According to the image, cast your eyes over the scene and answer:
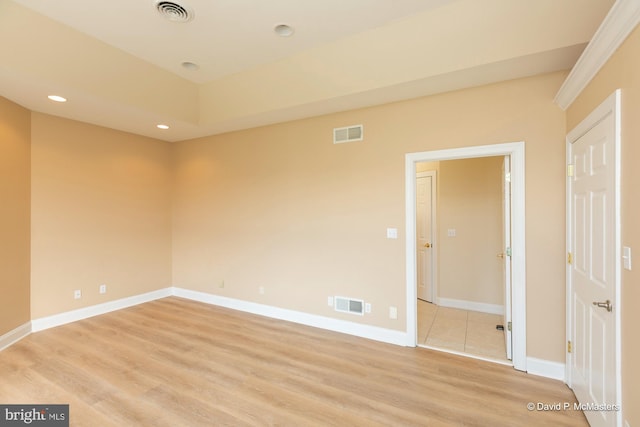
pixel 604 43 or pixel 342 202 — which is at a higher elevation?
pixel 604 43

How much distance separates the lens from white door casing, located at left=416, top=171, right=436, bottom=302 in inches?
191

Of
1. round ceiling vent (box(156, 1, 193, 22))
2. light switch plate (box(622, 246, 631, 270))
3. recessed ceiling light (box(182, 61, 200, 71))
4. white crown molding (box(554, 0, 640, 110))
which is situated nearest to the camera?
white crown molding (box(554, 0, 640, 110))

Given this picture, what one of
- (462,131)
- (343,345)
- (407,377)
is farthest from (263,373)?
(462,131)

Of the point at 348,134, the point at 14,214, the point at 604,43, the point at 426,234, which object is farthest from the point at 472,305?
the point at 14,214

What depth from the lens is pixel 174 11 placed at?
2551mm

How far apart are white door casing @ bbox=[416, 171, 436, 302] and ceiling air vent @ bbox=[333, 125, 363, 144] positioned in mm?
1952

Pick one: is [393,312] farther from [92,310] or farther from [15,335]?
[15,335]

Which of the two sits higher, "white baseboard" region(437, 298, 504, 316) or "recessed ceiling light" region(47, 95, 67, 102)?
"recessed ceiling light" region(47, 95, 67, 102)

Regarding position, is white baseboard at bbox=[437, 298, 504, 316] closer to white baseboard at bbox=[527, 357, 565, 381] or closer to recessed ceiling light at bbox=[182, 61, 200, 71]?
white baseboard at bbox=[527, 357, 565, 381]

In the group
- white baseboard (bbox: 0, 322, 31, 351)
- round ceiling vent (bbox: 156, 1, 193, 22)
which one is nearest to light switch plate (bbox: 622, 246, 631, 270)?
round ceiling vent (bbox: 156, 1, 193, 22)

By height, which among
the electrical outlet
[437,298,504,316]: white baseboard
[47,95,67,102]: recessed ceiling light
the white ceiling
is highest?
the white ceiling

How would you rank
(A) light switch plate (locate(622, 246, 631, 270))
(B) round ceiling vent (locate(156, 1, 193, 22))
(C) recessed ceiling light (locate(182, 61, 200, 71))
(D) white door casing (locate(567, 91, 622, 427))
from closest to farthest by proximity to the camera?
(A) light switch plate (locate(622, 246, 631, 270)), (D) white door casing (locate(567, 91, 622, 427)), (B) round ceiling vent (locate(156, 1, 193, 22)), (C) recessed ceiling light (locate(182, 61, 200, 71))

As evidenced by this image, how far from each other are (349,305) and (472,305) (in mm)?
2204

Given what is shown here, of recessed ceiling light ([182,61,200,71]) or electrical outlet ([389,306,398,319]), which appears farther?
recessed ceiling light ([182,61,200,71])
